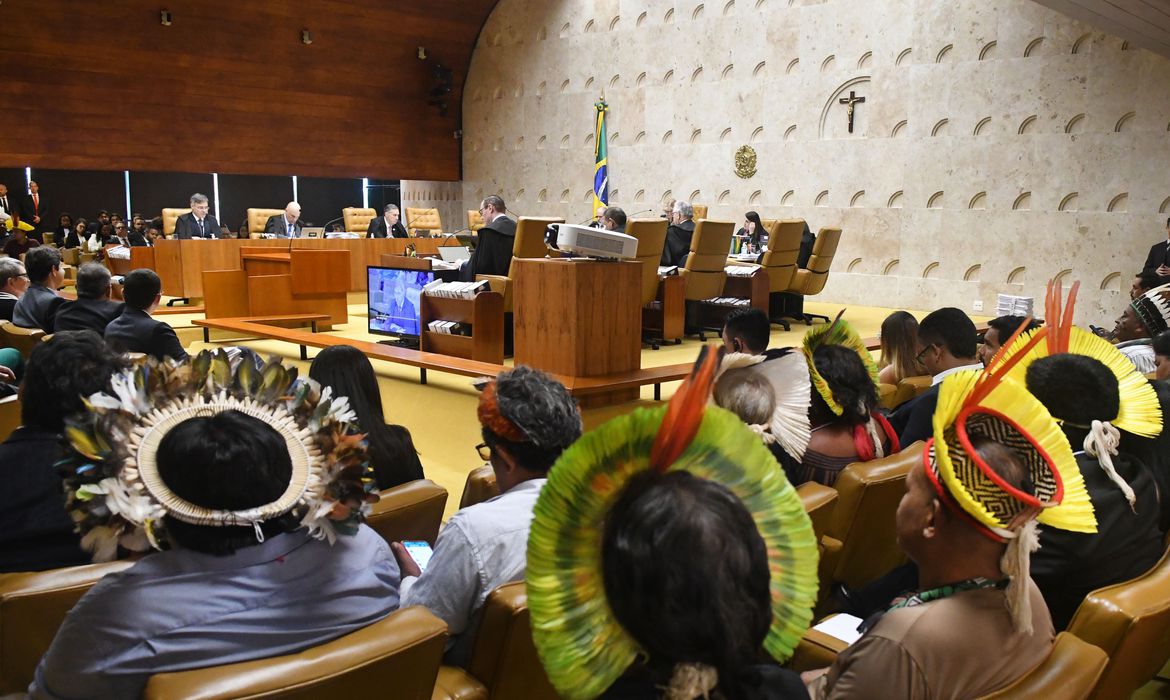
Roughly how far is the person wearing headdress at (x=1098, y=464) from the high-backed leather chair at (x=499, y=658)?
102 centimetres

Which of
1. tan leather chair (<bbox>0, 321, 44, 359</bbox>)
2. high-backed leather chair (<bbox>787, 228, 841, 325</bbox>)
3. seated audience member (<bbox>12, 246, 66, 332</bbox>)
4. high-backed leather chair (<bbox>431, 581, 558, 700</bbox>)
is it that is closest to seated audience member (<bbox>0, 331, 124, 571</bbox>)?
high-backed leather chair (<bbox>431, 581, 558, 700</bbox>)

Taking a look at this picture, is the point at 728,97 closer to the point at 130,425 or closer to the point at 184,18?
the point at 184,18

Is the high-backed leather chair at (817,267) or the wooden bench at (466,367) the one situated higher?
the high-backed leather chair at (817,267)

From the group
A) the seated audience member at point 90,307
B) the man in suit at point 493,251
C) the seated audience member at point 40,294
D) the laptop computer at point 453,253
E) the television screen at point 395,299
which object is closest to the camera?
the seated audience member at point 90,307

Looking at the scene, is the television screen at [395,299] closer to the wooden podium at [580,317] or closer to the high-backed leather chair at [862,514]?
the wooden podium at [580,317]

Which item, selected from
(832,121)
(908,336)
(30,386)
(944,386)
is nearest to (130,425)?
(30,386)

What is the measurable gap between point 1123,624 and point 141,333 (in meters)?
4.05

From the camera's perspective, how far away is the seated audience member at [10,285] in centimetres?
500

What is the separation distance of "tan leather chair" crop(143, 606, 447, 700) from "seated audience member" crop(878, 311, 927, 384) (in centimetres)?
302

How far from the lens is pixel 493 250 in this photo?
22.0 feet

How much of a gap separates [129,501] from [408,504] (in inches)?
34.0

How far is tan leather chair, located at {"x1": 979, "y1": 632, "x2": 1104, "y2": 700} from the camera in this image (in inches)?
46.3

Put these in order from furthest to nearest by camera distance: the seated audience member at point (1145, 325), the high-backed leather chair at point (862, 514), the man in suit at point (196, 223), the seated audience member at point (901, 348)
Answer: the man in suit at point (196, 223)
the seated audience member at point (901, 348)
the seated audience member at point (1145, 325)
the high-backed leather chair at point (862, 514)

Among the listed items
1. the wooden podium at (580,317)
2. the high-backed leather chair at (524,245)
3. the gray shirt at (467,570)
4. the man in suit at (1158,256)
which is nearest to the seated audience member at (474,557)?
the gray shirt at (467,570)
